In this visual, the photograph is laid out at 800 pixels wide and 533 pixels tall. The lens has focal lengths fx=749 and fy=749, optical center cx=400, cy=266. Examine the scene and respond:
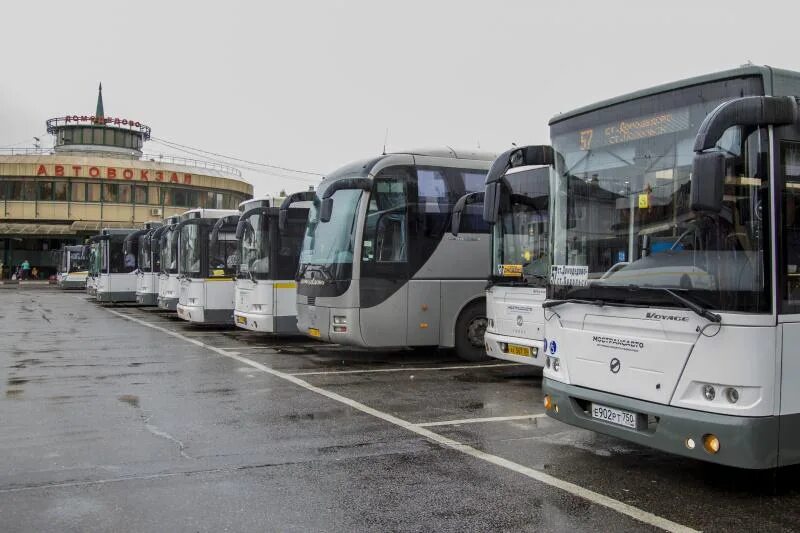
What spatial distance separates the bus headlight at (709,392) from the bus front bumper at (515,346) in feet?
15.9

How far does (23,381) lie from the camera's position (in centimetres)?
1109

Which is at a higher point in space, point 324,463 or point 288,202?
point 288,202

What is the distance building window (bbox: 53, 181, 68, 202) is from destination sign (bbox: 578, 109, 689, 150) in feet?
215

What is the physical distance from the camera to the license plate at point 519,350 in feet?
34.2

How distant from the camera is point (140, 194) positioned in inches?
2623

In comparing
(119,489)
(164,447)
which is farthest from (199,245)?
(119,489)

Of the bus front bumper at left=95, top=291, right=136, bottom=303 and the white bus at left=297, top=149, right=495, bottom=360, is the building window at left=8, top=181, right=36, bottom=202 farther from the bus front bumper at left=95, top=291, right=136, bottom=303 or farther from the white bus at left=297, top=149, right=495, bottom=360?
the white bus at left=297, top=149, right=495, bottom=360

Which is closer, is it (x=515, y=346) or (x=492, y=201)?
(x=492, y=201)

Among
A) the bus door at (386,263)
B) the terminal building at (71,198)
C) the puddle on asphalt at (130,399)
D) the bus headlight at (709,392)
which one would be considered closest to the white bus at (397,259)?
the bus door at (386,263)

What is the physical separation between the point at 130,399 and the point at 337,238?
4.68 m

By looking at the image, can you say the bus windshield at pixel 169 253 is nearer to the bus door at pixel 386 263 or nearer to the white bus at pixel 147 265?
the white bus at pixel 147 265

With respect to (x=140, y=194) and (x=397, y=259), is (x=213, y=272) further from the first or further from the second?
(x=140, y=194)

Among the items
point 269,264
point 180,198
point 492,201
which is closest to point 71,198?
point 180,198

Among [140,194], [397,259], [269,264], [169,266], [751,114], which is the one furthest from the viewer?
[140,194]
